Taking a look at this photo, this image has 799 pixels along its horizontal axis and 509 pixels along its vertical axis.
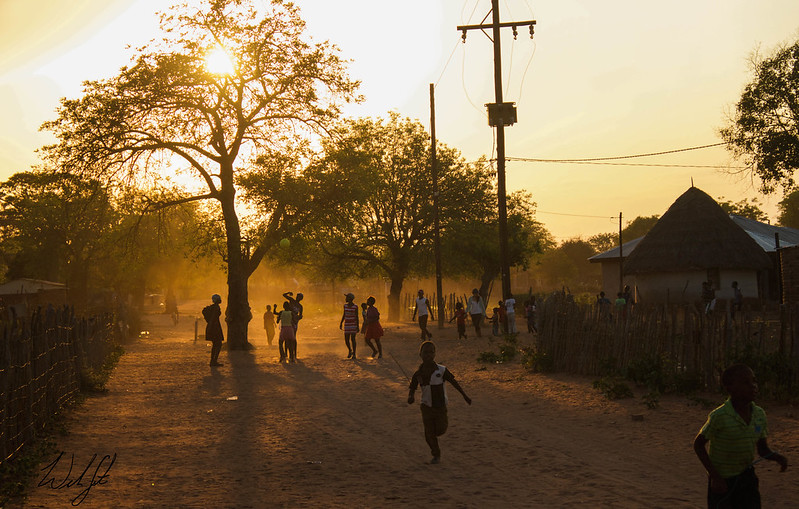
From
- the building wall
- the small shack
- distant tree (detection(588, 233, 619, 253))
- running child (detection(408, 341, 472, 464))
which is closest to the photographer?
running child (detection(408, 341, 472, 464))

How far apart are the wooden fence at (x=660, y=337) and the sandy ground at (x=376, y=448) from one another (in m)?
0.61

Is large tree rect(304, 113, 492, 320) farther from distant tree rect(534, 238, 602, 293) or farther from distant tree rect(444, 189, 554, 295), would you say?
distant tree rect(534, 238, 602, 293)

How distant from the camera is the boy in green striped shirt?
505 centimetres

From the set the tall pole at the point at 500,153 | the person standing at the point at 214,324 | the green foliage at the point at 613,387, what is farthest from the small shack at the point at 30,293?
the green foliage at the point at 613,387

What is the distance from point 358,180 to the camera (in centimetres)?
2639

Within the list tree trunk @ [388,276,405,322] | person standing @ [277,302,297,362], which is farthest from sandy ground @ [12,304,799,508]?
tree trunk @ [388,276,405,322]

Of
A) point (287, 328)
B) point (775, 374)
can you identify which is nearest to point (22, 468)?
point (775, 374)

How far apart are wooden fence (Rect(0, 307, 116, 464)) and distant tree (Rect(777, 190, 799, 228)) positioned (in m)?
82.9

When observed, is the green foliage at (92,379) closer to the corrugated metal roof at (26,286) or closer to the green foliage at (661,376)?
the green foliage at (661,376)

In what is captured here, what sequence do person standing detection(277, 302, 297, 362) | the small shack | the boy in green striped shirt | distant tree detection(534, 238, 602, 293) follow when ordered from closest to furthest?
the boy in green striped shirt → person standing detection(277, 302, 297, 362) → the small shack → distant tree detection(534, 238, 602, 293)

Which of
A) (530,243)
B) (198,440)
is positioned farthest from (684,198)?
(198,440)

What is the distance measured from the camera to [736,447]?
5.11 metres

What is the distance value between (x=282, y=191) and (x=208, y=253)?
5.68 meters

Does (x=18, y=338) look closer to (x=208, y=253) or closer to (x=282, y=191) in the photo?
(x=282, y=191)
